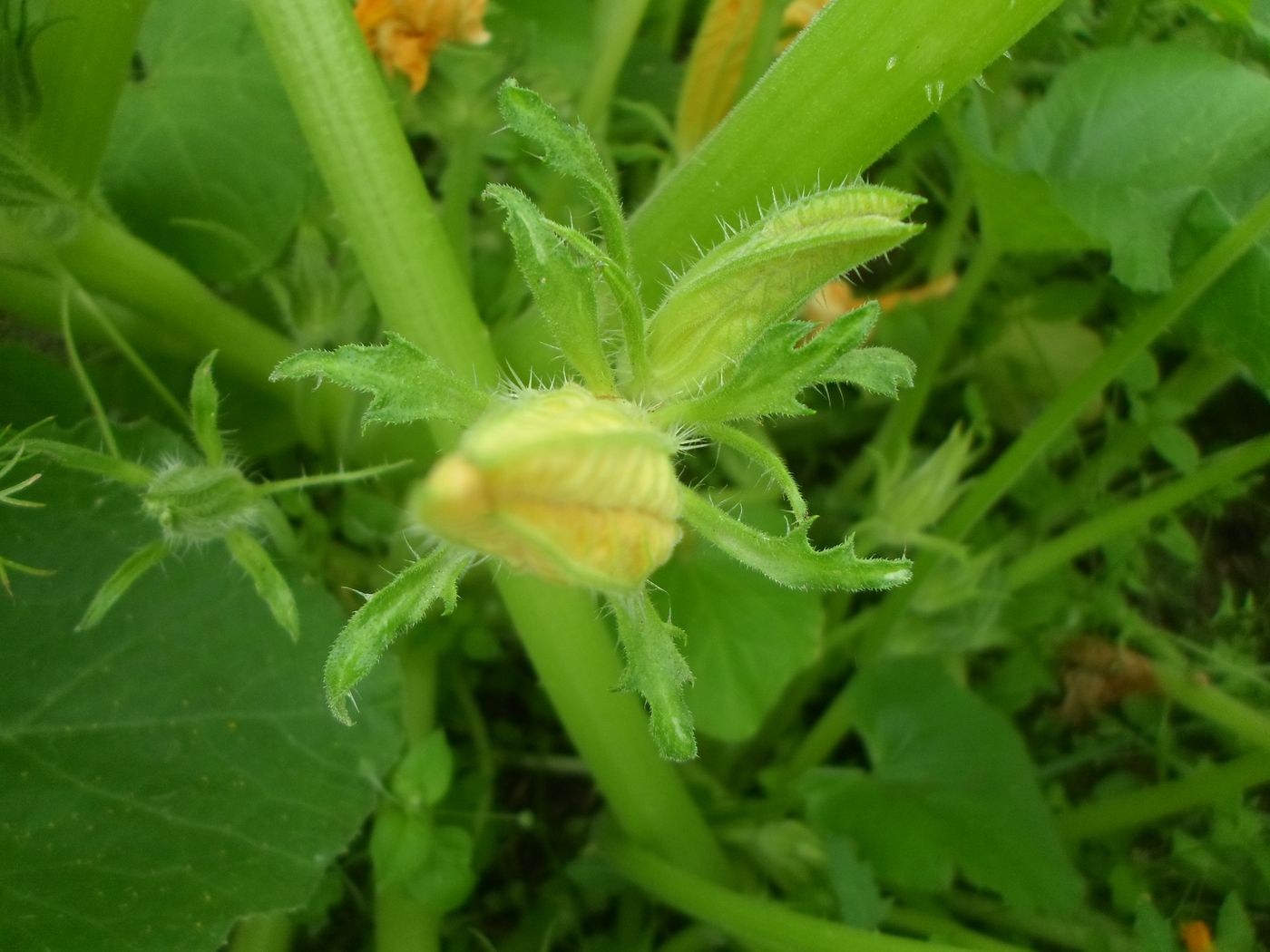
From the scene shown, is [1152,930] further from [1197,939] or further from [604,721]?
[604,721]

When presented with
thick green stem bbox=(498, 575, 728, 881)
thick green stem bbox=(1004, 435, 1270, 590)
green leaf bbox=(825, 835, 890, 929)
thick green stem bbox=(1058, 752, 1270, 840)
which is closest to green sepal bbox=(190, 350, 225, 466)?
thick green stem bbox=(498, 575, 728, 881)

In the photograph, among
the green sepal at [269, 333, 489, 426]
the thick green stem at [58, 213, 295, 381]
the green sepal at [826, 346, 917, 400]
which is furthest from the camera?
the thick green stem at [58, 213, 295, 381]

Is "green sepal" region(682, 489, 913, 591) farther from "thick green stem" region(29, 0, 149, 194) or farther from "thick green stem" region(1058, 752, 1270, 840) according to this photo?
"thick green stem" region(1058, 752, 1270, 840)

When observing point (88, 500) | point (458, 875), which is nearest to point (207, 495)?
point (88, 500)

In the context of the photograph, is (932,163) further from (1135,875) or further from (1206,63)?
(1135,875)

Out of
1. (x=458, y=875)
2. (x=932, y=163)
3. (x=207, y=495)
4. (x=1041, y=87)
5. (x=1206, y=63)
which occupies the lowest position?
(x=458, y=875)

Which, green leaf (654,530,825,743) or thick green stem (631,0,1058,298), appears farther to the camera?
green leaf (654,530,825,743)

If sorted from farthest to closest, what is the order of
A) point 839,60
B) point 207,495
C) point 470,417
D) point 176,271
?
point 176,271, point 207,495, point 839,60, point 470,417
